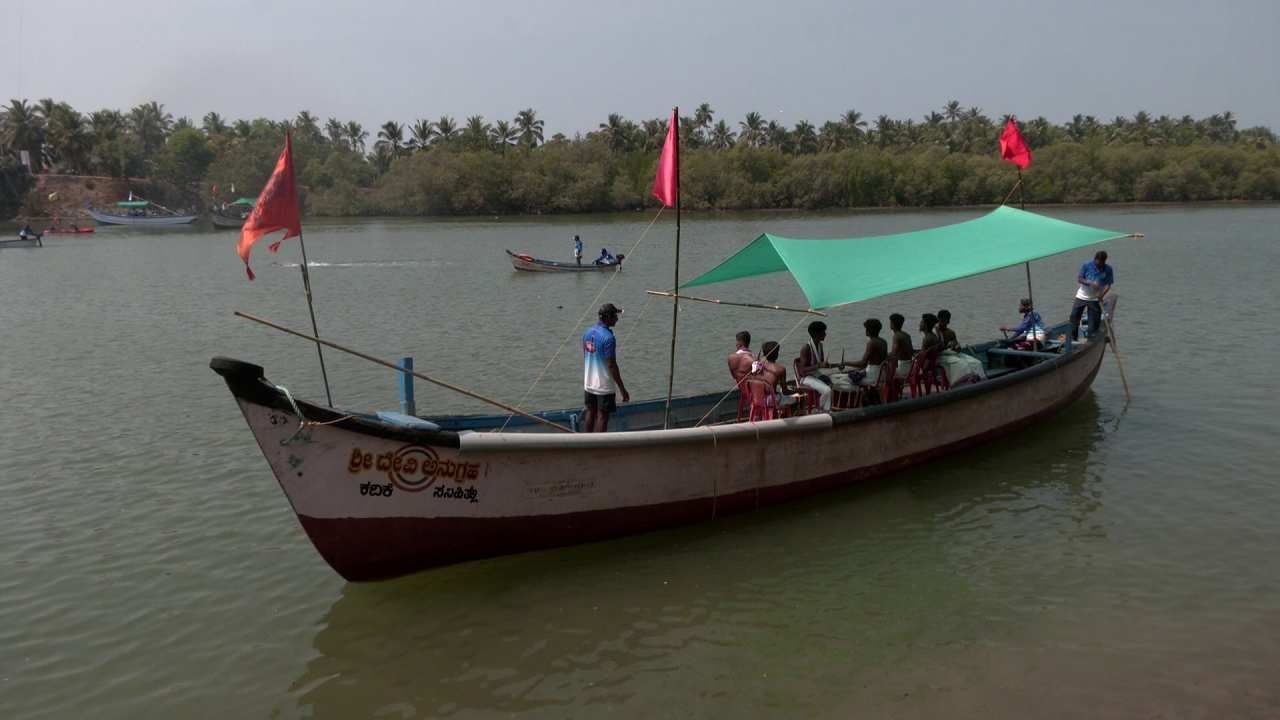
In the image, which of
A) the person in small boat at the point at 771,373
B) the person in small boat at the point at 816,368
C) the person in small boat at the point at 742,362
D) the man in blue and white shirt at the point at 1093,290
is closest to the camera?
the person in small boat at the point at 771,373

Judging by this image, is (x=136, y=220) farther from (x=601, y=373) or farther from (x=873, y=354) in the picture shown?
(x=873, y=354)

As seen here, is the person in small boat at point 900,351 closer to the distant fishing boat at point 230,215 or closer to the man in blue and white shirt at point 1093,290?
the man in blue and white shirt at point 1093,290

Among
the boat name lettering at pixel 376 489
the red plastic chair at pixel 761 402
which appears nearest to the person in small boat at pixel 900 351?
the red plastic chair at pixel 761 402

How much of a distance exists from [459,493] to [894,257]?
637cm

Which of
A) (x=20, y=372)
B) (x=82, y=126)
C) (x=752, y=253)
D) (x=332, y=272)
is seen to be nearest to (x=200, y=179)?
(x=82, y=126)

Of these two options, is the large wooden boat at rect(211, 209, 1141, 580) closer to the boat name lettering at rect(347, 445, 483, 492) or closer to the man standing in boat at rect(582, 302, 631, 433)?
the boat name lettering at rect(347, 445, 483, 492)

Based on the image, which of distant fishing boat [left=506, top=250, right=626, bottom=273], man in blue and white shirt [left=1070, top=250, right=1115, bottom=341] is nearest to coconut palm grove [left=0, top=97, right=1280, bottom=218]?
distant fishing boat [left=506, top=250, right=626, bottom=273]

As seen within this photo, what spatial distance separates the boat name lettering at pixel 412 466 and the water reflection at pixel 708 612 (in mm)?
1133

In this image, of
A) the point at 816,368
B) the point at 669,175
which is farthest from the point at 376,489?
the point at 816,368

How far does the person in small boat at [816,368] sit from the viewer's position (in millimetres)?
9884

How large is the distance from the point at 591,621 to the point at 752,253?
5225 millimetres

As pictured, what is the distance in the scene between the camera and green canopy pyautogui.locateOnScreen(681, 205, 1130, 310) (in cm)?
998

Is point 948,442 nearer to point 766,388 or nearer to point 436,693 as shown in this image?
point 766,388

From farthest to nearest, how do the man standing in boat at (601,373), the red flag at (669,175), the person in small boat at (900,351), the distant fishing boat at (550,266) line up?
the distant fishing boat at (550,266) → the person in small boat at (900,351) → the man standing in boat at (601,373) → the red flag at (669,175)
